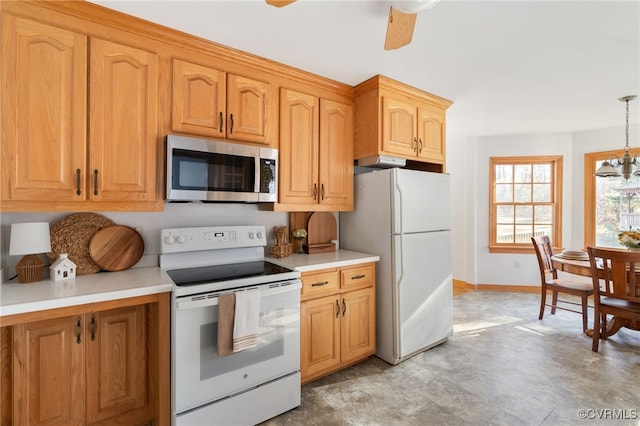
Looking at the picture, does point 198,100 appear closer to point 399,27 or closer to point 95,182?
point 95,182

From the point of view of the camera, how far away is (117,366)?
6.14 feet

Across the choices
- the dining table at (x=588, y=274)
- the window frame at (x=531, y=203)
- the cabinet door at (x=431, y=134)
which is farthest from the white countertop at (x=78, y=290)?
the window frame at (x=531, y=203)

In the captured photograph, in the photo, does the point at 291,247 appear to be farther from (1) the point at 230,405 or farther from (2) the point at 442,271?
(2) the point at 442,271

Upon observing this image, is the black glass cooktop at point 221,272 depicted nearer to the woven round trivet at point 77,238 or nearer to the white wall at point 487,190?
the woven round trivet at point 77,238

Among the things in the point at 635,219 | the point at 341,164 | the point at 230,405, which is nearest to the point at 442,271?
the point at 341,164

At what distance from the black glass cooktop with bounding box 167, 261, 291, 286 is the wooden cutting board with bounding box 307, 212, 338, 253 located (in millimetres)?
593

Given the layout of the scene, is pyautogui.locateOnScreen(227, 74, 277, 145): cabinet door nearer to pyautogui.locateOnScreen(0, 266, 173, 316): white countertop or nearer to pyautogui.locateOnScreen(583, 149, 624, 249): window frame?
pyautogui.locateOnScreen(0, 266, 173, 316): white countertop

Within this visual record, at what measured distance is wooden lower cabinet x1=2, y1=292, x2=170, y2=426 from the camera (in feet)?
5.27

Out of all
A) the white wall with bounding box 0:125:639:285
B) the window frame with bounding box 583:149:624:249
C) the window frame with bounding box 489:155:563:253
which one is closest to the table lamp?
the white wall with bounding box 0:125:639:285

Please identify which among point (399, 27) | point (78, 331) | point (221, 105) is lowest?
point (78, 331)

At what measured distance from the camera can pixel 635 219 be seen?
4.16 m

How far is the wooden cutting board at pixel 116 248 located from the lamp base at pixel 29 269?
0.84 ft

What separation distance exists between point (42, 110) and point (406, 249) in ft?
8.55

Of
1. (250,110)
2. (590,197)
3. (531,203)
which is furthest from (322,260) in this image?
(590,197)
